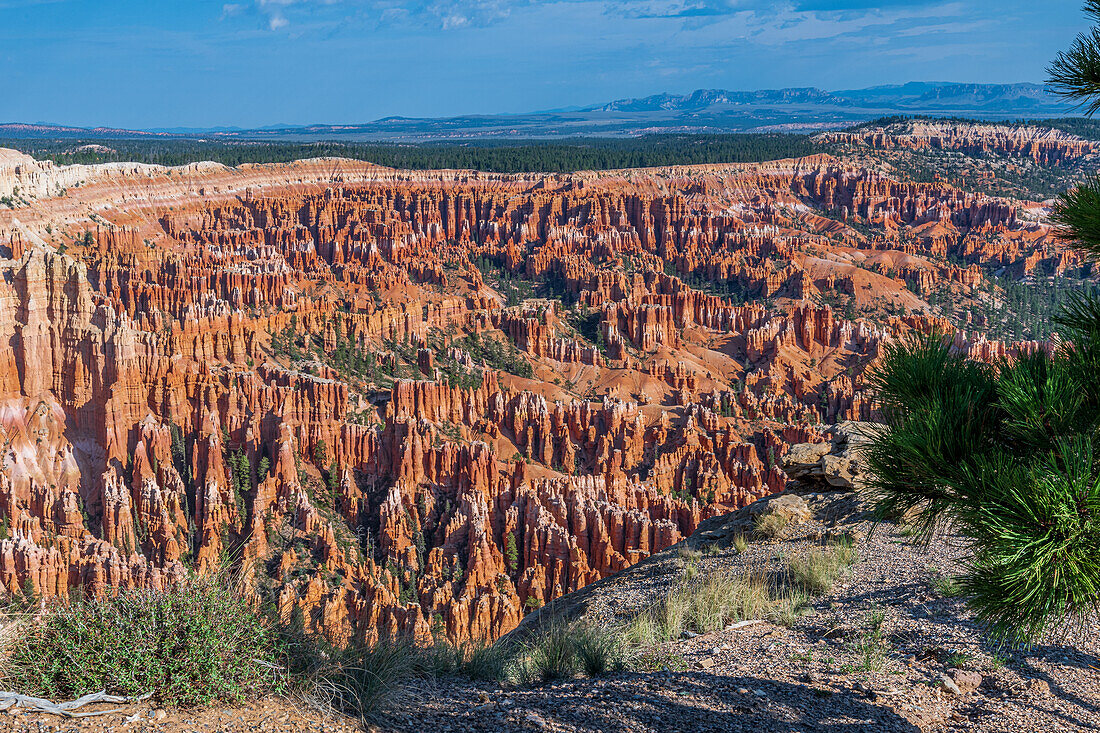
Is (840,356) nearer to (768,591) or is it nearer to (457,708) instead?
(768,591)

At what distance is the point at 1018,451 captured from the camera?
604 cm

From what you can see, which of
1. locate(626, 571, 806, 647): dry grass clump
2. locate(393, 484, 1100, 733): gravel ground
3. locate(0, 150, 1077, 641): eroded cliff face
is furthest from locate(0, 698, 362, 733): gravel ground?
locate(626, 571, 806, 647): dry grass clump

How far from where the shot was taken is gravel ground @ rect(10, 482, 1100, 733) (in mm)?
6855

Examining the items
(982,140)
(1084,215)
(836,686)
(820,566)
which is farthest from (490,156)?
(1084,215)

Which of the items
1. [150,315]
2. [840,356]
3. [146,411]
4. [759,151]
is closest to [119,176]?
[150,315]

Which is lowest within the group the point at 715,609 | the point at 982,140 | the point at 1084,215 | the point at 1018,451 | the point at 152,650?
the point at 715,609

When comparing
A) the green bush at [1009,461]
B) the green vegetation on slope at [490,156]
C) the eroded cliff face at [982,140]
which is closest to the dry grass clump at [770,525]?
the green bush at [1009,461]

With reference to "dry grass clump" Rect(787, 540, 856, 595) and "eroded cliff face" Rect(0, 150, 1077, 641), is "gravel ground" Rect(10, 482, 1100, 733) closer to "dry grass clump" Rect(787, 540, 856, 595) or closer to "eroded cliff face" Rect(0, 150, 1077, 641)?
"dry grass clump" Rect(787, 540, 856, 595)

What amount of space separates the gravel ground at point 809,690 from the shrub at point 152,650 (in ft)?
→ 0.77

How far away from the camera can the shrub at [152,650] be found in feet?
20.5

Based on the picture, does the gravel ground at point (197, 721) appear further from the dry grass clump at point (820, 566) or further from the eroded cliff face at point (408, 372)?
the dry grass clump at point (820, 566)

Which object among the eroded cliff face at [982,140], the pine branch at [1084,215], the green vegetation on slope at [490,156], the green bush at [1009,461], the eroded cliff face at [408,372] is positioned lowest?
the eroded cliff face at [408,372]

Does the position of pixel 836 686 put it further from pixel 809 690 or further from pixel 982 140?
pixel 982 140

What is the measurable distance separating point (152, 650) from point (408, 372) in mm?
53549
